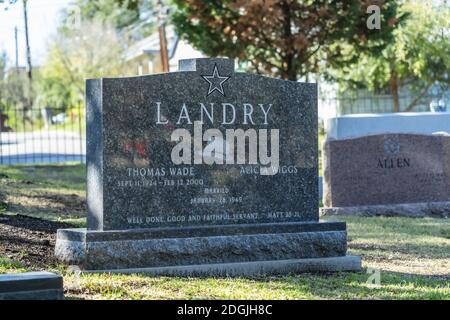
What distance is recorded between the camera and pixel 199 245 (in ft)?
27.7

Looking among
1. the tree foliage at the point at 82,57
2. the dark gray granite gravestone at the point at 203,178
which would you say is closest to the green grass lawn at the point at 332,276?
the dark gray granite gravestone at the point at 203,178

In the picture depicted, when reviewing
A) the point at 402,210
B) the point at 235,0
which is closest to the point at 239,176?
the point at 402,210

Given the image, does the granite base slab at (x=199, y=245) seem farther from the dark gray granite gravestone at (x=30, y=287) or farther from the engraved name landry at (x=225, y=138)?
the dark gray granite gravestone at (x=30, y=287)

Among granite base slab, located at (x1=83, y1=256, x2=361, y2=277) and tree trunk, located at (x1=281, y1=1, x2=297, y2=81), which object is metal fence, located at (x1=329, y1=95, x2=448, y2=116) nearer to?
tree trunk, located at (x1=281, y1=1, x2=297, y2=81)

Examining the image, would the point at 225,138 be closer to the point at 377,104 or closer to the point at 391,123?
the point at 391,123

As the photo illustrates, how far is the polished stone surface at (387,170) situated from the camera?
14.5 meters

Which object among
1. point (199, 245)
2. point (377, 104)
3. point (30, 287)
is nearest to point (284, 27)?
point (199, 245)

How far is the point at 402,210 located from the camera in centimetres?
1459

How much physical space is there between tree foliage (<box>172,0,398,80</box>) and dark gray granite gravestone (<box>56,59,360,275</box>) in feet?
36.3

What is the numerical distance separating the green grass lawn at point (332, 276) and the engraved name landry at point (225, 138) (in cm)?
122

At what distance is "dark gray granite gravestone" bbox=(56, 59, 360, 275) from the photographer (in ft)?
26.9

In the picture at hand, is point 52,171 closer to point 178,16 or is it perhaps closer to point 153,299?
point 178,16

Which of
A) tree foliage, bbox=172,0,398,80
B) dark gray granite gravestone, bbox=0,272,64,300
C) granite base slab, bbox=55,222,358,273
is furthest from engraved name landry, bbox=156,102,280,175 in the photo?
tree foliage, bbox=172,0,398,80

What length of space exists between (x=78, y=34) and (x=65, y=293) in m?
47.5
